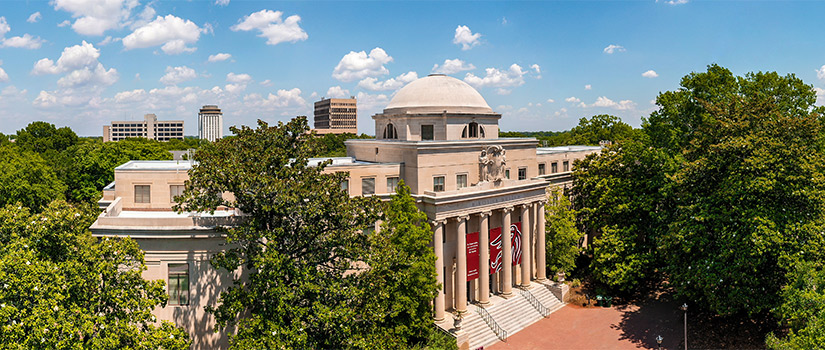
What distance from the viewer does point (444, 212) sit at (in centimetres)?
3766

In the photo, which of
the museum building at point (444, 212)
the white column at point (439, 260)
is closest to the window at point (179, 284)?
the museum building at point (444, 212)

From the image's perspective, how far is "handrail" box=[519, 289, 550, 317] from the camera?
140 ft

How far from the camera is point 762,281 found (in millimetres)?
31500

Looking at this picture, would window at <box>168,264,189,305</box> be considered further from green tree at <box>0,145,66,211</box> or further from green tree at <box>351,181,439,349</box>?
green tree at <box>0,145,66,211</box>

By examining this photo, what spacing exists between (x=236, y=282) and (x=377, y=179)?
14.4 metres

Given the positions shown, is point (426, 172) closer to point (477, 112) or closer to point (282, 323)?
point (477, 112)

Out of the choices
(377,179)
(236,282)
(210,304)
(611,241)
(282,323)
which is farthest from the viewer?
(611,241)

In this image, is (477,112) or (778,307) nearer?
(778,307)

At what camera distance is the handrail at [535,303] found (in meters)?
42.7

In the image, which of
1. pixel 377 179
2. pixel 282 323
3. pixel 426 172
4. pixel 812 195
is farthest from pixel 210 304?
pixel 812 195

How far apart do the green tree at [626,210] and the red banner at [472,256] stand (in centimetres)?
1185

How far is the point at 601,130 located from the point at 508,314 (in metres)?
74.4

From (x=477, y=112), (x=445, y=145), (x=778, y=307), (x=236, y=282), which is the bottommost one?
(x=778, y=307)

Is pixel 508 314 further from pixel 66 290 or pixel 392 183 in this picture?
pixel 66 290
